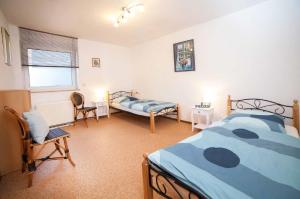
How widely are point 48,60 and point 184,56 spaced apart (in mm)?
3729

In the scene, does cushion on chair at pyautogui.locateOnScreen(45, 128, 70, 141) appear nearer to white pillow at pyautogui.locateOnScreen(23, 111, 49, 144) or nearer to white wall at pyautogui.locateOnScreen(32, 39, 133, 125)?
white pillow at pyautogui.locateOnScreen(23, 111, 49, 144)

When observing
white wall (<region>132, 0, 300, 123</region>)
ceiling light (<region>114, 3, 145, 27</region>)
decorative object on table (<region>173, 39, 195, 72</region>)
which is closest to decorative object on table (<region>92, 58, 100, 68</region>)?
ceiling light (<region>114, 3, 145, 27</region>)

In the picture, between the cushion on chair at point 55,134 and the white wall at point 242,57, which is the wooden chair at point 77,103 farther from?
the white wall at point 242,57

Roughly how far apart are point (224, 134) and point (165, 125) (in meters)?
2.24

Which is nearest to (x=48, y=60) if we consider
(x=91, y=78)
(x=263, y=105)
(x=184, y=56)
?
(x=91, y=78)

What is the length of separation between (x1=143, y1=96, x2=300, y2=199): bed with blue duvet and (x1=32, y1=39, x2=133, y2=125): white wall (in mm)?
3644

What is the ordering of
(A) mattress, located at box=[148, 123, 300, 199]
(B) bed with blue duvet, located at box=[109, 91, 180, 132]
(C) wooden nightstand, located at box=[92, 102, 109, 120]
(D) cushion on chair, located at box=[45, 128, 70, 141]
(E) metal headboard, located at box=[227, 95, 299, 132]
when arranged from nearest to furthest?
1. (A) mattress, located at box=[148, 123, 300, 199]
2. (D) cushion on chair, located at box=[45, 128, 70, 141]
3. (E) metal headboard, located at box=[227, 95, 299, 132]
4. (B) bed with blue duvet, located at box=[109, 91, 180, 132]
5. (C) wooden nightstand, located at box=[92, 102, 109, 120]

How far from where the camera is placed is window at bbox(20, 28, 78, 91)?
12.0 ft

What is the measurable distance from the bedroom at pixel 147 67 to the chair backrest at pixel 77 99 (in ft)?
0.59

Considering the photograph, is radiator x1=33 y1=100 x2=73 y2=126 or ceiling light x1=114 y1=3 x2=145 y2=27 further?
radiator x1=33 y1=100 x2=73 y2=126

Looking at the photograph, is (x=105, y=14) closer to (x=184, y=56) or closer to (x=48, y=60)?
(x=184, y=56)

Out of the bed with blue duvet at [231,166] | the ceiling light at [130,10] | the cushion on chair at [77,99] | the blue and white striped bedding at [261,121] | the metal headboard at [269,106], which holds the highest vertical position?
the ceiling light at [130,10]

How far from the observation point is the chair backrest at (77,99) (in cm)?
416

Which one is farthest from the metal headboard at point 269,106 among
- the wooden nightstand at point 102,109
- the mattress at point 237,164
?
the wooden nightstand at point 102,109
